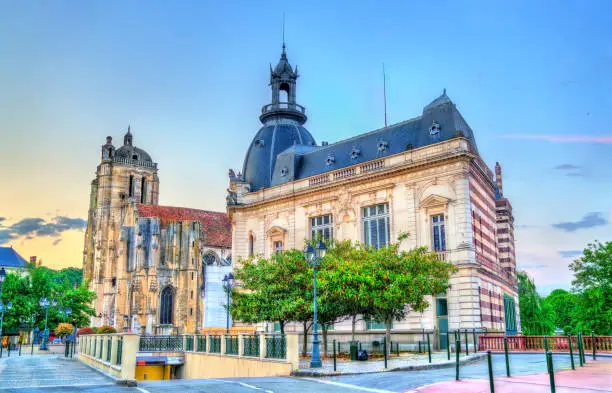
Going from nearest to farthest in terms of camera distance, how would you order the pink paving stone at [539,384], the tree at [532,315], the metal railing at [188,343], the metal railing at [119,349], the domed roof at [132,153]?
the pink paving stone at [539,384] < the metal railing at [119,349] < the metal railing at [188,343] < the tree at [532,315] < the domed roof at [132,153]

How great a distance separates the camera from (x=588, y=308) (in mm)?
42594

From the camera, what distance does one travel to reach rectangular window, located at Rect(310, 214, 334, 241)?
40938 millimetres

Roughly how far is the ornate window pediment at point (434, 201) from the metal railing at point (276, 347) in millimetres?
16657

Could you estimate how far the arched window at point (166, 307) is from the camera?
73.2 m

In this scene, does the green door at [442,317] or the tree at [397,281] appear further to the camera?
the green door at [442,317]

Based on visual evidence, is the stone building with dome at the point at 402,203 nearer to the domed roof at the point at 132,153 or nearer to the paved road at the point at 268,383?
the paved road at the point at 268,383

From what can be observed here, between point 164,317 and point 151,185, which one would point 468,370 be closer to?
point 164,317

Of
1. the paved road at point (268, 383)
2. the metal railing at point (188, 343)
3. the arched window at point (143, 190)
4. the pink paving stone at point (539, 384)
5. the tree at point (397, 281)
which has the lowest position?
the paved road at point (268, 383)

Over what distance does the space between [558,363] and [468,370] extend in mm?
3307

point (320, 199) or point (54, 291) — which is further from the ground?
point (320, 199)

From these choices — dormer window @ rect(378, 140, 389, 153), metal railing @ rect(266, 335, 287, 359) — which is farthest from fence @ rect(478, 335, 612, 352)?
dormer window @ rect(378, 140, 389, 153)

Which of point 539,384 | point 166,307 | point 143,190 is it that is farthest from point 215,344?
point 143,190

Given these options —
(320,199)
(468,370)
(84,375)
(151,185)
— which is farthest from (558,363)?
(151,185)

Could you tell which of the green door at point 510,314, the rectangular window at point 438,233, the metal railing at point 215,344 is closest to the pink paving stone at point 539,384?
the metal railing at point 215,344
